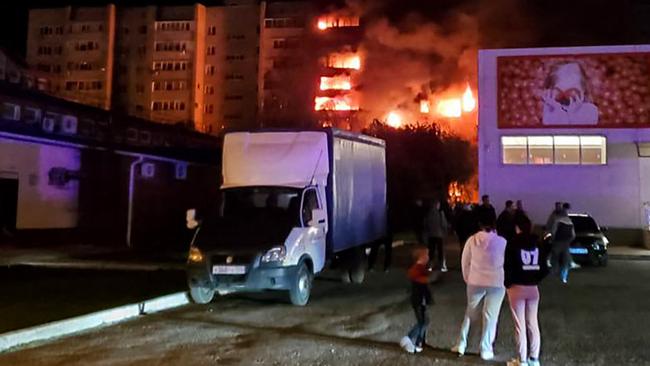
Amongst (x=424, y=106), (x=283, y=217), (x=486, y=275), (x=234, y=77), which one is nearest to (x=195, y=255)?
(x=283, y=217)

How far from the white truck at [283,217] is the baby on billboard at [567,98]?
1555cm

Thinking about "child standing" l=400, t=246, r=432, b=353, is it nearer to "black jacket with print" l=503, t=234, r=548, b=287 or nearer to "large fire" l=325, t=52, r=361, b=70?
"black jacket with print" l=503, t=234, r=548, b=287

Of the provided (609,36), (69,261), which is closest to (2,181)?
(69,261)

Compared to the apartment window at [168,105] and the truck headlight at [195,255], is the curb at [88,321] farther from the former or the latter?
the apartment window at [168,105]

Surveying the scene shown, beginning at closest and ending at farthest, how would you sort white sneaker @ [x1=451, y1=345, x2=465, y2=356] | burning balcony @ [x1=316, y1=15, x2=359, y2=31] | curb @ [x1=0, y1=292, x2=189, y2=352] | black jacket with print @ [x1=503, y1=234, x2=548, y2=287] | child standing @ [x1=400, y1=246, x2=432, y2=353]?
black jacket with print @ [x1=503, y1=234, x2=548, y2=287] → white sneaker @ [x1=451, y1=345, x2=465, y2=356] → child standing @ [x1=400, y1=246, x2=432, y2=353] → curb @ [x1=0, y1=292, x2=189, y2=352] → burning balcony @ [x1=316, y1=15, x2=359, y2=31]

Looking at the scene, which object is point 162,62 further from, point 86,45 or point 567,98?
point 567,98

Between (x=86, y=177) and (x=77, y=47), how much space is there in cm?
7429

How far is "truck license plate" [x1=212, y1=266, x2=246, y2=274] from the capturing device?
10.8 meters

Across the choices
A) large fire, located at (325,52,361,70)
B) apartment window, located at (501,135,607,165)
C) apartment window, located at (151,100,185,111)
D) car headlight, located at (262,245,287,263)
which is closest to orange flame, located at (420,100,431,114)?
large fire, located at (325,52,361,70)

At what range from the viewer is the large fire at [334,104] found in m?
73.9

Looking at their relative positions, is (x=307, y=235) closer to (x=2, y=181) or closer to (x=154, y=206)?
(x=2, y=181)

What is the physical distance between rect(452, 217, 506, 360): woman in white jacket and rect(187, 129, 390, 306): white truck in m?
4.05

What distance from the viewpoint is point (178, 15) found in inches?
3600

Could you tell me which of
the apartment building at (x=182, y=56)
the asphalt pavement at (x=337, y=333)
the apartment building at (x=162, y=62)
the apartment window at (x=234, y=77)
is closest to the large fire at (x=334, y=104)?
the apartment building at (x=182, y=56)
